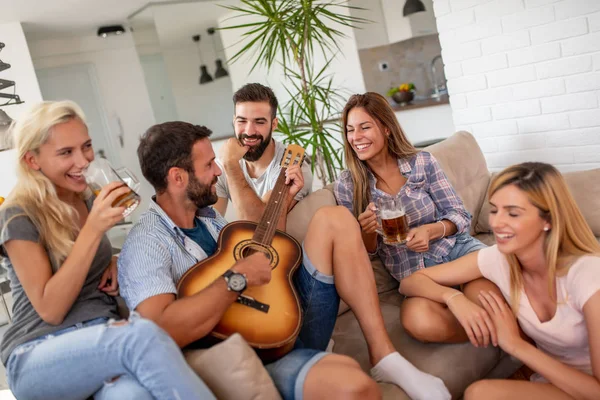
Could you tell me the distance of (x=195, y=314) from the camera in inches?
62.8

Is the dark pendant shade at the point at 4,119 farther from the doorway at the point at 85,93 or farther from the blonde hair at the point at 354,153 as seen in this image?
the blonde hair at the point at 354,153

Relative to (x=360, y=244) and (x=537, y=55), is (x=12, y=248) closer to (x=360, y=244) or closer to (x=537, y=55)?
(x=360, y=244)

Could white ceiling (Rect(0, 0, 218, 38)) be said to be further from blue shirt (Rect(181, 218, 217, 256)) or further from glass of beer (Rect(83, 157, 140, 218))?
glass of beer (Rect(83, 157, 140, 218))

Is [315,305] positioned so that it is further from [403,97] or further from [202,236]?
[403,97]

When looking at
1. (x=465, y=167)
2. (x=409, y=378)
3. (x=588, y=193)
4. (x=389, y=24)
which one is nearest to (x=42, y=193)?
(x=409, y=378)

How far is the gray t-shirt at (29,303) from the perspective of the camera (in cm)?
170

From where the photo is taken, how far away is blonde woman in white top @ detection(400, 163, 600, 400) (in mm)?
1553

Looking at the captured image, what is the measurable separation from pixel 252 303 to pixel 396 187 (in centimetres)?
99

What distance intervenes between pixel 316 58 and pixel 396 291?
4.18 meters

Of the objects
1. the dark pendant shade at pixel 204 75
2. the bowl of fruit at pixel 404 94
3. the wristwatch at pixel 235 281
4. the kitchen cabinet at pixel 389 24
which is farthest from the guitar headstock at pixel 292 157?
the dark pendant shade at pixel 204 75

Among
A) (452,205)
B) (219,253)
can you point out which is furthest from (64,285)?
(452,205)

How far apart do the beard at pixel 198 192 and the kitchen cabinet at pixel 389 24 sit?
4.34 meters

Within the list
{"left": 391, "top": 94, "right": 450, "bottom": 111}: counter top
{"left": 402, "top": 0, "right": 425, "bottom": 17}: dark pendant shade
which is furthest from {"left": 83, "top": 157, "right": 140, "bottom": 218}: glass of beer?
{"left": 402, "top": 0, "right": 425, "bottom": 17}: dark pendant shade

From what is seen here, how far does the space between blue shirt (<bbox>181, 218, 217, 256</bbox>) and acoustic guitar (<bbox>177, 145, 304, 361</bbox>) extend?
10 centimetres
